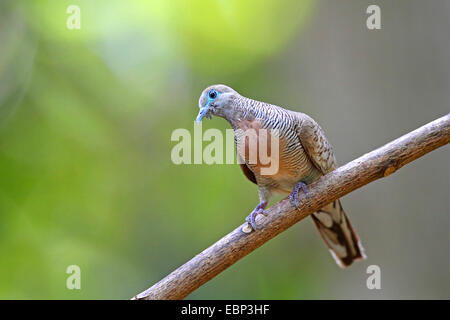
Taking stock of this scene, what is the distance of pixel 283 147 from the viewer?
3441mm

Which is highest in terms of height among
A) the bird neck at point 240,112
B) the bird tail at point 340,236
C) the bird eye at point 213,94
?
the bird eye at point 213,94

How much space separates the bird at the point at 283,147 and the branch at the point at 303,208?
11 cm

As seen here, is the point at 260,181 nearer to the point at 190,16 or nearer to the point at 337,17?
the point at 337,17

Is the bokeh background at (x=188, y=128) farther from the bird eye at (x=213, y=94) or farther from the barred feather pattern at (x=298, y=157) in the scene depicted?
the bird eye at (x=213, y=94)

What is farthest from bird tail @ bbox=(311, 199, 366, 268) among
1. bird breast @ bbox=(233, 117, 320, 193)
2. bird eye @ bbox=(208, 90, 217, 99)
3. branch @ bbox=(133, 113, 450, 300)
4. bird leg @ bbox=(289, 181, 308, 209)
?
bird eye @ bbox=(208, 90, 217, 99)

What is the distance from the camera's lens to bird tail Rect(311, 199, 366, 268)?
13.0 ft

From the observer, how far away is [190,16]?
6.30 m

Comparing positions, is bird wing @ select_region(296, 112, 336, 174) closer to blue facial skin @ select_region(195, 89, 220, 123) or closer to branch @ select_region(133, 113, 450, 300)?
branch @ select_region(133, 113, 450, 300)

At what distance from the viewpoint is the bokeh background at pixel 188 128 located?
4.85 m

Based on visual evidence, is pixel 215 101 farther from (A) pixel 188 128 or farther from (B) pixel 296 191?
(A) pixel 188 128

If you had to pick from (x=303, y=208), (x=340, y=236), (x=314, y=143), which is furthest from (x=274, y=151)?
(x=340, y=236)

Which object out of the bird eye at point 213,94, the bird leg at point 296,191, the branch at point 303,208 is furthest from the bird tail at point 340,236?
the bird eye at point 213,94

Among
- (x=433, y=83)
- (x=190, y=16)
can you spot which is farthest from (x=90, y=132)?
(x=433, y=83)

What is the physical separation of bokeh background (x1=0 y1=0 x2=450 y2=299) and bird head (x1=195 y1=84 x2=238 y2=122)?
2.31 m
